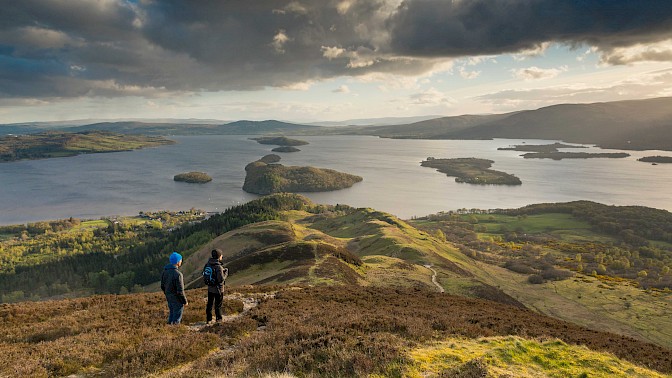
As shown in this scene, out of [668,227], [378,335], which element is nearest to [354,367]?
[378,335]

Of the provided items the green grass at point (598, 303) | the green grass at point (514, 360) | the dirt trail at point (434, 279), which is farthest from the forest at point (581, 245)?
the green grass at point (514, 360)

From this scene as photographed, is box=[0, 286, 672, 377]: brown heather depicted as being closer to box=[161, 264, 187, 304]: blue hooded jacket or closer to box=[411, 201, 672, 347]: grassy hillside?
box=[161, 264, 187, 304]: blue hooded jacket

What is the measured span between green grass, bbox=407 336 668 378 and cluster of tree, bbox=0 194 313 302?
13532 cm

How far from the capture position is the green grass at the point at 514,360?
13.6 m

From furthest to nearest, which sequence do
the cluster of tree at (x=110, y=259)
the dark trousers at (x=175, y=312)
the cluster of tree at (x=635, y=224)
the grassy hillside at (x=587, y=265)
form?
the cluster of tree at (x=635, y=224), the cluster of tree at (x=110, y=259), the grassy hillside at (x=587, y=265), the dark trousers at (x=175, y=312)

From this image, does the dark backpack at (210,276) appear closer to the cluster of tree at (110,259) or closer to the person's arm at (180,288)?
the person's arm at (180,288)

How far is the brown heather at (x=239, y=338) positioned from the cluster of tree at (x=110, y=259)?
396 feet

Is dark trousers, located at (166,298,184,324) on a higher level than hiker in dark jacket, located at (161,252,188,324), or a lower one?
lower

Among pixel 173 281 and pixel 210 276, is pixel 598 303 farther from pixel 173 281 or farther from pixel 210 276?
pixel 173 281

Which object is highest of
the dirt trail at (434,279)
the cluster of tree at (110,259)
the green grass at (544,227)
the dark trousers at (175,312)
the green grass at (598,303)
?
the dark trousers at (175,312)

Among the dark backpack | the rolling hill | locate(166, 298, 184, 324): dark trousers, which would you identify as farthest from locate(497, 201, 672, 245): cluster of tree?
locate(166, 298, 184, 324): dark trousers

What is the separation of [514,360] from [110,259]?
7101 inches

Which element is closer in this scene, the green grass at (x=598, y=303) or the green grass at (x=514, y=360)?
the green grass at (x=514, y=360)

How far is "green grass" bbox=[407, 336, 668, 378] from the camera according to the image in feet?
44.5
